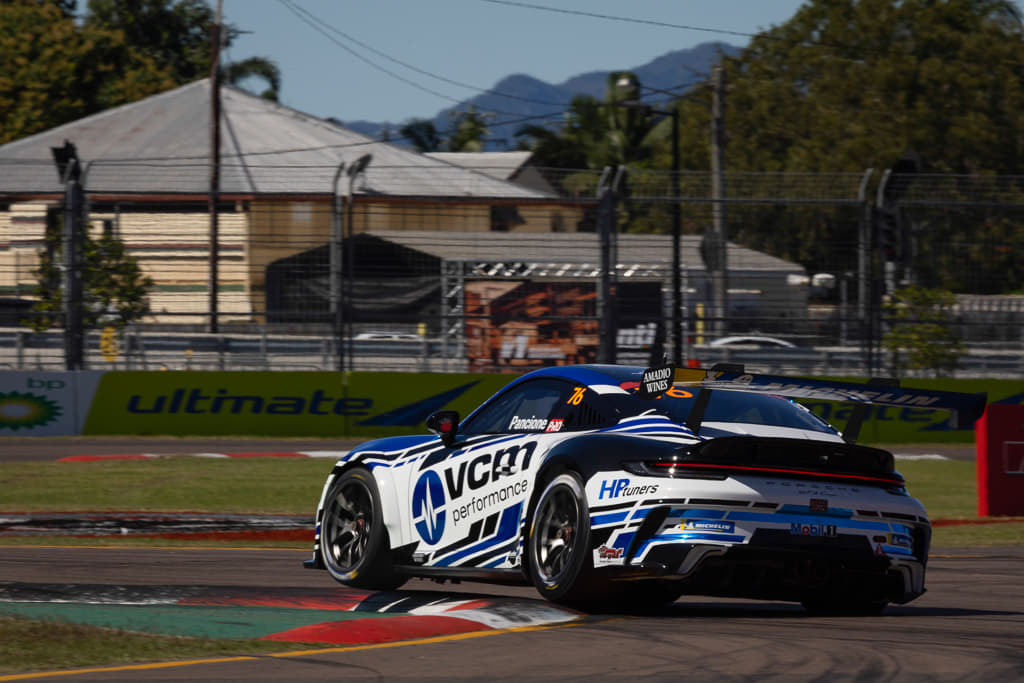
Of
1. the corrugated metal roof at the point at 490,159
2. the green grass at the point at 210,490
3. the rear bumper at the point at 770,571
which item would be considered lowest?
the green grass at the point at 210,490

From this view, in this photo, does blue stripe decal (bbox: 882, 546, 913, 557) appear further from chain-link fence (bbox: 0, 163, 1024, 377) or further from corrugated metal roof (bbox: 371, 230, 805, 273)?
corrugated metal roof (bbox: 371, 230, 805, 273)

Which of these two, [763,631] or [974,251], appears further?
[974,251]

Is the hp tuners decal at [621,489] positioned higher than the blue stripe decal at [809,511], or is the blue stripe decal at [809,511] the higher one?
the hp tuners decal at [621,489]

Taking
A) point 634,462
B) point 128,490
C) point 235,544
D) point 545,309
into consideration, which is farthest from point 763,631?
point 545,309

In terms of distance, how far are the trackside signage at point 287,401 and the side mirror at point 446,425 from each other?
14.7 m

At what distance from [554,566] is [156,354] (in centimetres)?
1672

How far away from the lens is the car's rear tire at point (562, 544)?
699cm

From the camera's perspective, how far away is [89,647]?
5.90m

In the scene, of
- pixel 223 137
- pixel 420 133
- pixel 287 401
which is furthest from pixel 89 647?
pixel 420 133

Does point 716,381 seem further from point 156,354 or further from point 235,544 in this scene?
point 156,354

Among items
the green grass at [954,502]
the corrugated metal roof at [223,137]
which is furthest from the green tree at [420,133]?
the green grass at [954,502]

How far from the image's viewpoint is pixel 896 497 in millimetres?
7297

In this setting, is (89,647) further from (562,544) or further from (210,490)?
(210,490)

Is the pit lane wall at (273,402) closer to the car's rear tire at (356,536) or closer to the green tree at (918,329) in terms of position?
the green tree at (918,329)
